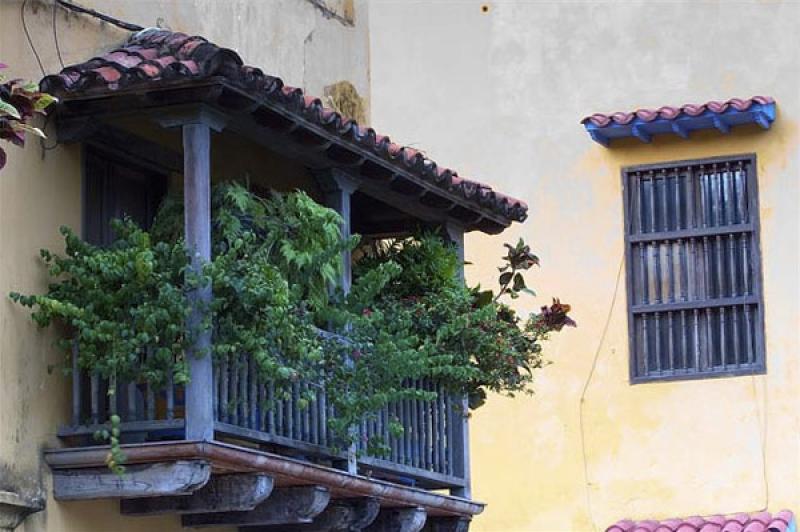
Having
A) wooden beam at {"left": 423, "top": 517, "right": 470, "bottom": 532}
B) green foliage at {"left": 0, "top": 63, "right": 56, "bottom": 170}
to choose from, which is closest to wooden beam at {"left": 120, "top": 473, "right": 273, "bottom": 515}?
green foliage at {"left": 0, "top": 63, "right": 56, "bottom": 170}

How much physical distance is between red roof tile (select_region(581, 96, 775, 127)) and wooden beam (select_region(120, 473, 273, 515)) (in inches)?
291

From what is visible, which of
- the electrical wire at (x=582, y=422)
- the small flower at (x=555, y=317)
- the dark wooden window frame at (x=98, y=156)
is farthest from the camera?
the electrical wire at (x=582, y=422)

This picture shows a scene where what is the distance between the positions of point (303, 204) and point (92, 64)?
4.52 feet

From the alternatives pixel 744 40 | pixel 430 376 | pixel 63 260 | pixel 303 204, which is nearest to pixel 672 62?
pixel 744 40

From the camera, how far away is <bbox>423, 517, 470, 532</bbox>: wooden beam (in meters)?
14.1

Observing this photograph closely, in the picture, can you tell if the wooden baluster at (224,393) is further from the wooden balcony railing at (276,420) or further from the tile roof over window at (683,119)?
the tile roof over window at (683,119)

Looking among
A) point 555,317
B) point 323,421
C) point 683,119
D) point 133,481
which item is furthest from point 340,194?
point 683,119

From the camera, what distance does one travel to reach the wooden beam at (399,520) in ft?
43.5

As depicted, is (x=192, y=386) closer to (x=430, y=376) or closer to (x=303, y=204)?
(x=303, y=204)

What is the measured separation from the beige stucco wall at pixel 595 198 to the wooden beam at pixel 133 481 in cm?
761

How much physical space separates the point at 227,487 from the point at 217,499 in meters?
0.09

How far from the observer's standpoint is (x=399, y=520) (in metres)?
13.3

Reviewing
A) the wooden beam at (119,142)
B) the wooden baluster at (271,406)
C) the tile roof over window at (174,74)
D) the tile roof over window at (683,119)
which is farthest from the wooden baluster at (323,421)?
the tile roof over window at (683,119)

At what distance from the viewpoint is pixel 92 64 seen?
11211mm
